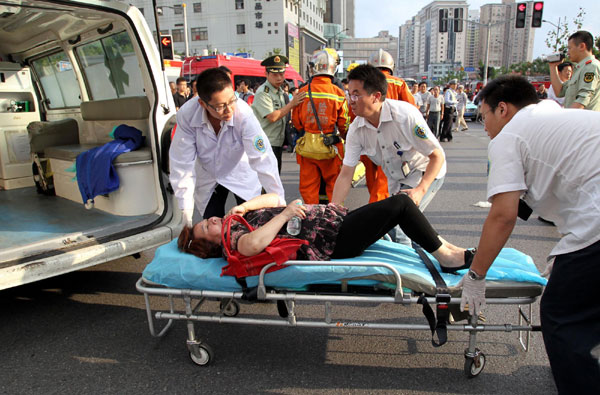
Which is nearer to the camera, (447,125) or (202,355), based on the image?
(202,355)

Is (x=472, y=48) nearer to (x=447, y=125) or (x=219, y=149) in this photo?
(x=447, y=125)

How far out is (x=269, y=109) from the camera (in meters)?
4.95

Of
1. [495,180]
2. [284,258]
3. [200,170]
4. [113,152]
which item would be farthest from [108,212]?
[495,180]

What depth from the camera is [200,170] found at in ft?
11.1

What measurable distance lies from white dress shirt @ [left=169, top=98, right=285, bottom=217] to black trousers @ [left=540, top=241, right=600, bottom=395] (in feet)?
6.04

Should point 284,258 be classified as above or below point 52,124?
below

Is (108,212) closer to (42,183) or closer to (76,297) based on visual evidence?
(76,297)

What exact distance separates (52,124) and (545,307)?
5.50 metres

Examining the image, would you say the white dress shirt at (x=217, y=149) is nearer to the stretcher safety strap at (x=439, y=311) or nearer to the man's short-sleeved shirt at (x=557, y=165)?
the stretcher safety strap at (x=439, y=311)

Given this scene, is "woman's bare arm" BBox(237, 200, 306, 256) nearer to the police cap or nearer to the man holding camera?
the police cap

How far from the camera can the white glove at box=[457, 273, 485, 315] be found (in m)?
2.06

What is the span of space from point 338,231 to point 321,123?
1931 millimetres

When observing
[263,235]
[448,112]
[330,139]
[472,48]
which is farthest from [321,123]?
[472,48]

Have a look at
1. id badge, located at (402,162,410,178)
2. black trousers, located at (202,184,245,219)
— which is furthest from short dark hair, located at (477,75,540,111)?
black trousers, located at (202,184,245,219)
